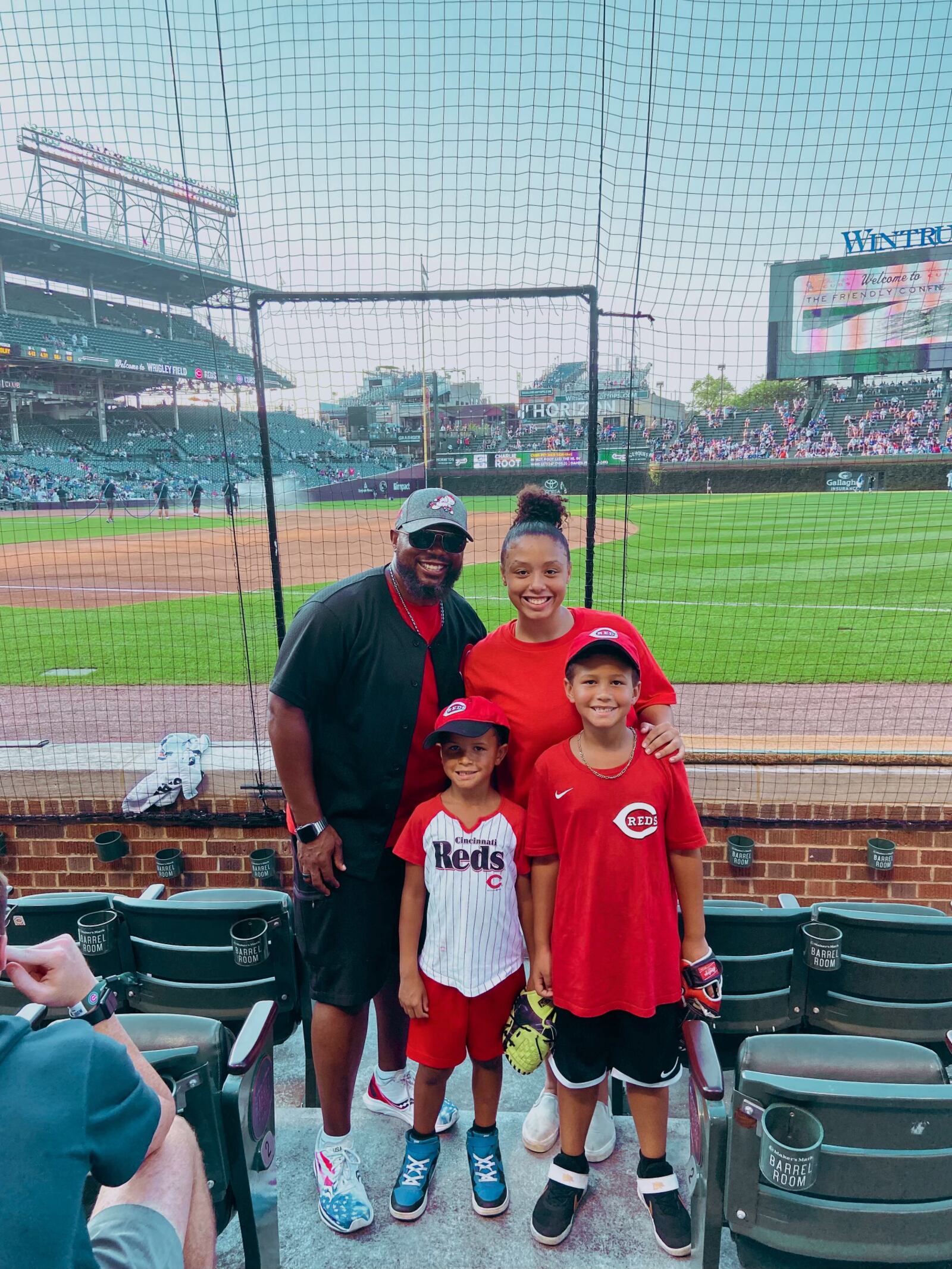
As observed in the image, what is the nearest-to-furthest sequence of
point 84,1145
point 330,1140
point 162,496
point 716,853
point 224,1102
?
point 84,1145, point 224,1102, point 330,1140, point 716,853, point 162,496

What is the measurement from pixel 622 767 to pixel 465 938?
637 millimetres

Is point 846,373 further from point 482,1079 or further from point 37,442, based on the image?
point 37,442

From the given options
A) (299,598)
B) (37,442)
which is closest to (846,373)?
(299,598)

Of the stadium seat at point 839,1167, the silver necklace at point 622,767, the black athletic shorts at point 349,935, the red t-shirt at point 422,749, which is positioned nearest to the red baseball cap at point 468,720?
the red t-shirt at point 422,749

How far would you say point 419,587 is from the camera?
2.30m

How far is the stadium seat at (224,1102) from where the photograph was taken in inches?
64.4

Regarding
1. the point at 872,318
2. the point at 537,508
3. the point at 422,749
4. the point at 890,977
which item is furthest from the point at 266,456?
the point at 872,318

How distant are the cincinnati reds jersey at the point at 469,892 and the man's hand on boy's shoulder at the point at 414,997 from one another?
0.14ft

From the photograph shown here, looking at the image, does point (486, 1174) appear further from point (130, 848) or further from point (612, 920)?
point (130, 848)

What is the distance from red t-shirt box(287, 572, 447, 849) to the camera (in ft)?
7.59

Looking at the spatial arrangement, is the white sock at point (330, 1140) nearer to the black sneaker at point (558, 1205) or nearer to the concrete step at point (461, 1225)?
the concrete step at point (461, 1225)

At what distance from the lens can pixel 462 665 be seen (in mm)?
2428

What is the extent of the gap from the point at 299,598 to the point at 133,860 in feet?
28.6

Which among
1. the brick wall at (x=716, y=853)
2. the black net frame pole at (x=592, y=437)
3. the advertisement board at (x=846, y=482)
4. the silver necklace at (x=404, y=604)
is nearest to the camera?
the silver necklace at (x=404, y=604)
